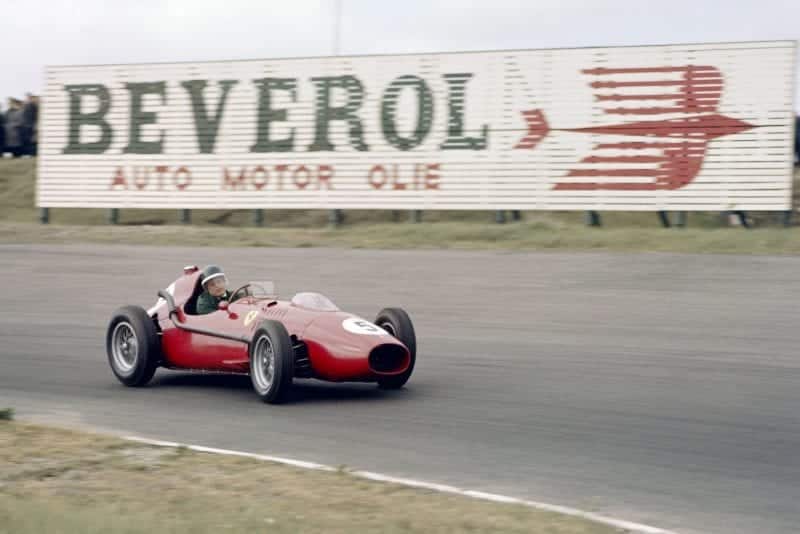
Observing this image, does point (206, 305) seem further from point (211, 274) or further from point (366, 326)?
point (366, 326)

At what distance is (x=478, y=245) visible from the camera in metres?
19.9

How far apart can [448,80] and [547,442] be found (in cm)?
1530

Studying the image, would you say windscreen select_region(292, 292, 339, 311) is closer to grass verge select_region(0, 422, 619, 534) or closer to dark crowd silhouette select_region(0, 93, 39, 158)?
grass verge select_region(0, 422, 619, 534)

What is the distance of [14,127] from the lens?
29.4 meters

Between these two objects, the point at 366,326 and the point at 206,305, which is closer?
the point at 366,326

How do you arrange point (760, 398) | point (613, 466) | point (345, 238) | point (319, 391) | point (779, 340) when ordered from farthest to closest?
point (345, 238) < point (779, 340) < point (319, 391) < point (760, 398) < point (613, 466)

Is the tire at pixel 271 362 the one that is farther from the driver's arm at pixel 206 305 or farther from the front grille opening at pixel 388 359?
the driver's arm at pixel 206 305

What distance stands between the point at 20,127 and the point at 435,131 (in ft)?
38.7

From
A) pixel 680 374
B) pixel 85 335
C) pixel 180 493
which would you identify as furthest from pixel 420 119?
pixel 180 493

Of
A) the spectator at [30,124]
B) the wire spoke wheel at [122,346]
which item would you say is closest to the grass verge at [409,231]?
the spectator at [30,124]

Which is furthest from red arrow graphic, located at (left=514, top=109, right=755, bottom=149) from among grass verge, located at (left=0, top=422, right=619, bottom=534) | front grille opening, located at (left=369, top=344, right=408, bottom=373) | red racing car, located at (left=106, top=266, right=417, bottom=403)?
grass verge, located at (left=0, top=422, right=619, bottom=534)

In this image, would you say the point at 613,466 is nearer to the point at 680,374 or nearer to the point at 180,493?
the point at 180,493

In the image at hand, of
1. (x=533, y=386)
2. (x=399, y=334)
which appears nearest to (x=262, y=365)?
(x=399, y=334)

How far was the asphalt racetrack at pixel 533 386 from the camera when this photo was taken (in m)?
6.89
